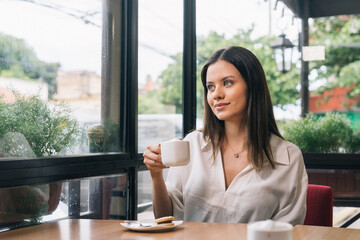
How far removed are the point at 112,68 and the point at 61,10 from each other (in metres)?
0.49

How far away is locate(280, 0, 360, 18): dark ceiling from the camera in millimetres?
3146

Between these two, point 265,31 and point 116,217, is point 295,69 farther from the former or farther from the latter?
point 116,217

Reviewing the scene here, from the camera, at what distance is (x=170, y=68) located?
124 inches

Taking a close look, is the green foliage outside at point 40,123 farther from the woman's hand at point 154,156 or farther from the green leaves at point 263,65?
the green leaves at point 263,65

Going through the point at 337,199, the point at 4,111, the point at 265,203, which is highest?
the point at 4,111

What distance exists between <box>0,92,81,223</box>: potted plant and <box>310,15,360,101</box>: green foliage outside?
1.95 m

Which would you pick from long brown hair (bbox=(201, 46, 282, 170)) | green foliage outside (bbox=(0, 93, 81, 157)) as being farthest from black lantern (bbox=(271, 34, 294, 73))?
green foliage outside (bbox=(0, 93, 81, 157))

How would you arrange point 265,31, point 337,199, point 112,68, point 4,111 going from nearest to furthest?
point 4,111 → point 112,68 → point 337,199 → point 265,31

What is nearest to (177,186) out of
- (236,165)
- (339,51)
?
(236,165)

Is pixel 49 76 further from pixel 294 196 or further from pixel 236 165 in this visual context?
pixel 294 196

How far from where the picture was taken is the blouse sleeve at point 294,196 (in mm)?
1809

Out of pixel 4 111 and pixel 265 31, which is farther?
pixel 265 31

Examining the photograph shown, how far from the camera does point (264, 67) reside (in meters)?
3.35

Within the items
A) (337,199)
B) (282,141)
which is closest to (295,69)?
(337,199)
